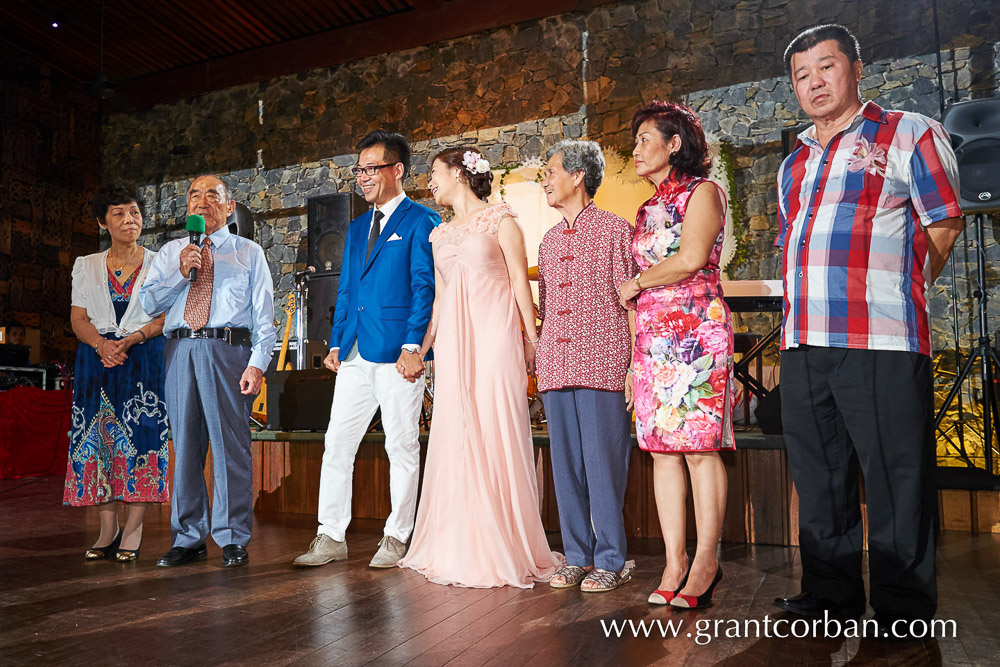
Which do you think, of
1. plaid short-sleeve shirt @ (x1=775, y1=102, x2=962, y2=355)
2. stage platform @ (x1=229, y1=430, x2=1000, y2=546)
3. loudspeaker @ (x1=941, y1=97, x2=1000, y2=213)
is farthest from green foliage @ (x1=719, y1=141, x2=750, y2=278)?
plaid short-sleeve shirt @ (x1=775, y1=102, x2=962, y2=355)

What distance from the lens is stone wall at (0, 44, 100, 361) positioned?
26.4 feet

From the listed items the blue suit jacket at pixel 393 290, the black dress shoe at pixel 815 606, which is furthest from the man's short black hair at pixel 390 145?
the black dress shoe at pixel 815 606

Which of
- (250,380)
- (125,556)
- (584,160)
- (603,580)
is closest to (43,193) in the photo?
(125,556)

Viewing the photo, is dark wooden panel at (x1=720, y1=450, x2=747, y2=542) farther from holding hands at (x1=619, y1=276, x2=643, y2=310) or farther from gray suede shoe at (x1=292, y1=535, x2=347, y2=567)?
gray suede shoe at (x1=292, y1=535, x2=347, y2=567)

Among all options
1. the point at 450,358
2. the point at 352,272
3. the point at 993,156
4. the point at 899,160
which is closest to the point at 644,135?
the point at 899,160

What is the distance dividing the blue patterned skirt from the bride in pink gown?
107cm

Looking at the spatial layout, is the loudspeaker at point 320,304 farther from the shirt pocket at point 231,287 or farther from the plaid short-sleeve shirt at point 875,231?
the plaid short-sleeve shirt at point 875,231

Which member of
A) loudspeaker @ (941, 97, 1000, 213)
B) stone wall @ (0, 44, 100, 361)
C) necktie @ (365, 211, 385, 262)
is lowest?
necktie @ (365, 211, 385, 262)

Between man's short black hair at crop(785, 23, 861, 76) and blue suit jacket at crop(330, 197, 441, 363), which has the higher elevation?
man's short black hair at crop(785, 23, 861, 76)

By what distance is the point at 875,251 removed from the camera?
191 centimetres

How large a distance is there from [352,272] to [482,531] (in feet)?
3.80

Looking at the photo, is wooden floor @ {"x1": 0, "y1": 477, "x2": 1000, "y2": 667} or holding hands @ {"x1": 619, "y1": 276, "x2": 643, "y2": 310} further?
holding hands @ {"x1": 619, "y1": 276, "x2": 643, "y2": 310}

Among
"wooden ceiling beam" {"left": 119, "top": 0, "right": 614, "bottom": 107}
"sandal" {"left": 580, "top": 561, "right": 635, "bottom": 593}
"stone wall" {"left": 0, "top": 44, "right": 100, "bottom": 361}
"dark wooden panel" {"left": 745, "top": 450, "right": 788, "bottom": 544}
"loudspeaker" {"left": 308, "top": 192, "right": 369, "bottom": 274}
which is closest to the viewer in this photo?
"sandal" {"left": 580, "top": 561, "right": 635, "bottom": 593}

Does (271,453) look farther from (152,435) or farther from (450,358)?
(450,358)
